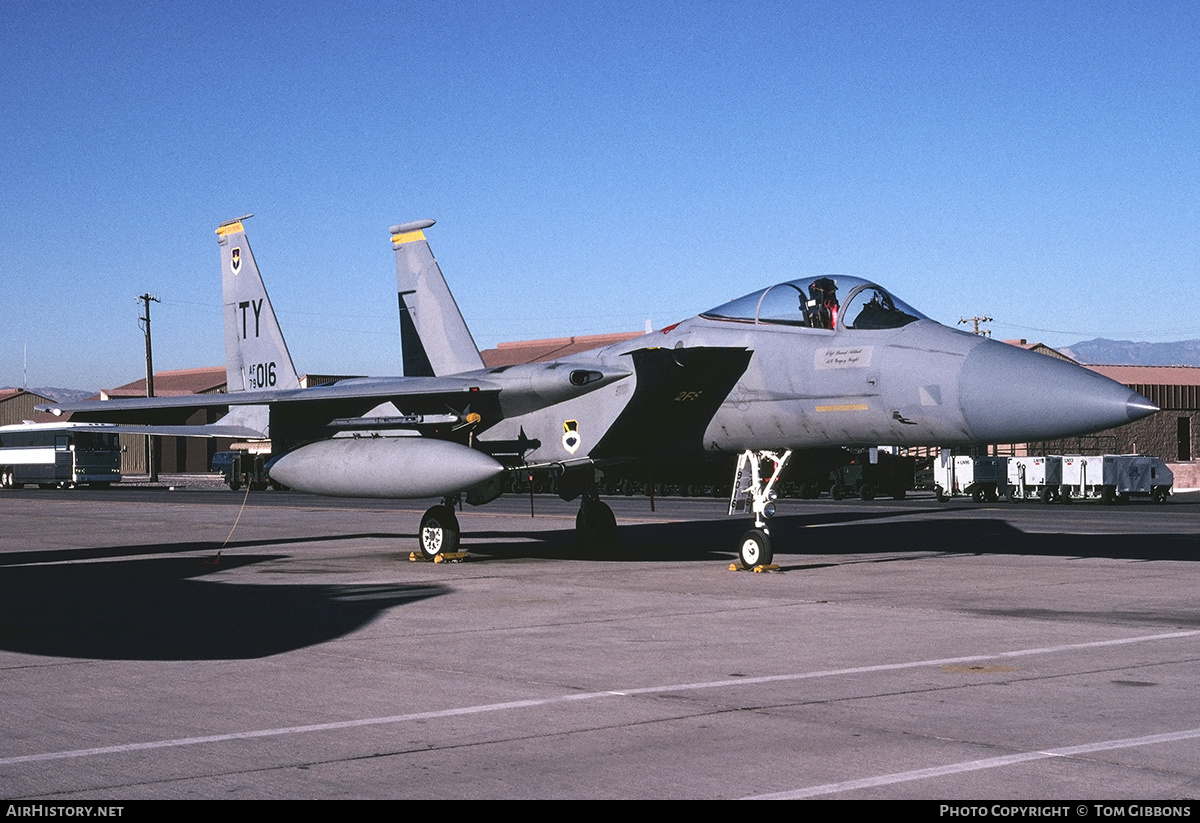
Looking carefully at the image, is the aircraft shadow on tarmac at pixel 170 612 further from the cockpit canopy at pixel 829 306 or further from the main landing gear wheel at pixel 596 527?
the main landing gear wheel at pixel 596 527

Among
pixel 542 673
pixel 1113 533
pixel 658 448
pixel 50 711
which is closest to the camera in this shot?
pixel 50 711

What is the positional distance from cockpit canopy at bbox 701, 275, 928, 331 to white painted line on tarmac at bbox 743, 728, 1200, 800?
860 cm

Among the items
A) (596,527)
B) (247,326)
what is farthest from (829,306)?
(247,326)

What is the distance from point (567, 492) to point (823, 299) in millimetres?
5531

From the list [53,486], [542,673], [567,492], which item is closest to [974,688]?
[542,673]

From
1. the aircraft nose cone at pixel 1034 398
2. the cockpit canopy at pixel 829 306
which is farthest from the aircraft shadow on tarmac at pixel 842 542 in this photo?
the aircraft nose cone at pixel 1034 398

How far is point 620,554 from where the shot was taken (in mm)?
19734

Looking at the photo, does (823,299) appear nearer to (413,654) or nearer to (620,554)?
(620,554)

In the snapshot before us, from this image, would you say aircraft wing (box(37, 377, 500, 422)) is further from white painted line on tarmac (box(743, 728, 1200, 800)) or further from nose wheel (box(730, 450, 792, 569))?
white painted line on tarmac (box(743, 728, 1200, 800))

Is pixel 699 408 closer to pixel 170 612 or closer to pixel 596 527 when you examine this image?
pixel 596 527

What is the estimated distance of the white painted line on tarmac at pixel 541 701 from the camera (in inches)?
245

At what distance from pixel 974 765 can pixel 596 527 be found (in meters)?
14.5

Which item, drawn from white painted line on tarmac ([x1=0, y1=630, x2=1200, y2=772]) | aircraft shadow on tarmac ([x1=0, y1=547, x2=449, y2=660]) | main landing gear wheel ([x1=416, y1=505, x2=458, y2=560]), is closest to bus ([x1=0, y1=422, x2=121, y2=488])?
aircraft shadow on tarmac ([x1=0, y1=547, x2=449, y2=660])

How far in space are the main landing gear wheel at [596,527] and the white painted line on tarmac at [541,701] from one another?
10.9 meters
